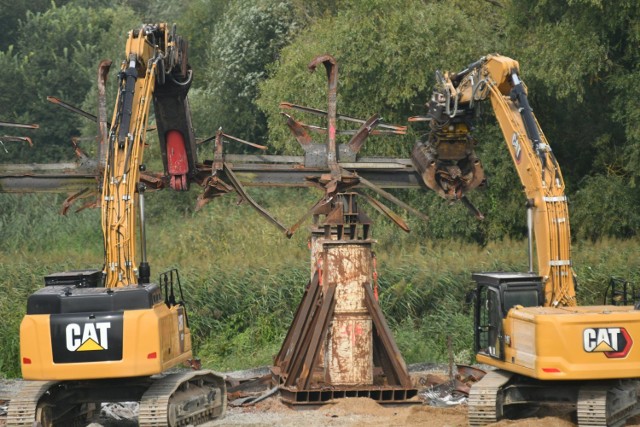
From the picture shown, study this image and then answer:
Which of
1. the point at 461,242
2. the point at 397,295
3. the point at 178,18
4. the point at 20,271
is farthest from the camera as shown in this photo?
the point at 178,18

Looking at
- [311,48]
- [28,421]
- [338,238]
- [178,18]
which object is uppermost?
[178,18]

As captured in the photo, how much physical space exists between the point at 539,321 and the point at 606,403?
4.65 ft

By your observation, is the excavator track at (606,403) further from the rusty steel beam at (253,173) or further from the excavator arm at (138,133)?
the rusty steel beam at (253,173)

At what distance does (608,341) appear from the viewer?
16.6 m

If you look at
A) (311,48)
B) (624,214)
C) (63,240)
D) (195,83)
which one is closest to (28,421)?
(624,214)

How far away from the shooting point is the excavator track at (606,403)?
1697 centimetres

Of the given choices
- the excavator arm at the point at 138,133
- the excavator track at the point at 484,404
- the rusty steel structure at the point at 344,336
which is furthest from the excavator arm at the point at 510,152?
the excavator arm at the point at 138,133

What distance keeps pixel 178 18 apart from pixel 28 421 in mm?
48498

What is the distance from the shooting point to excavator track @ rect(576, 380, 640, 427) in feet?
55.7

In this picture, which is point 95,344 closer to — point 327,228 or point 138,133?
point 138,133

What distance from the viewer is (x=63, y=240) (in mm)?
44594

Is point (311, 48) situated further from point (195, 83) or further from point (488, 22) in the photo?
point (195, 83)

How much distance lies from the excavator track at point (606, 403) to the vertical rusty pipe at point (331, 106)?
632 centimetres

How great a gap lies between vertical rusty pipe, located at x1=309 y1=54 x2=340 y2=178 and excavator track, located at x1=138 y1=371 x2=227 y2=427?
4.19 m
